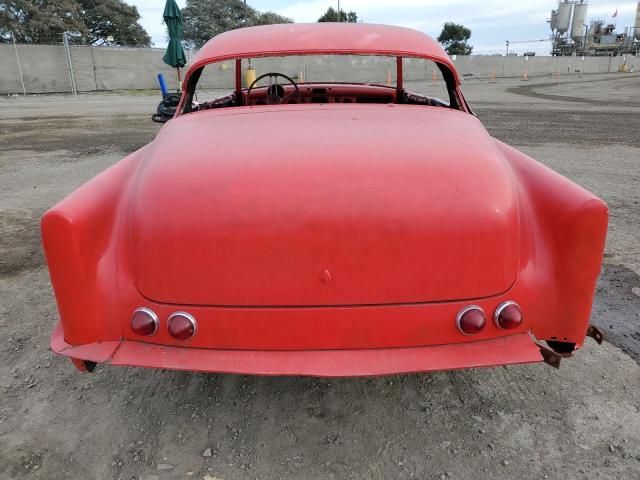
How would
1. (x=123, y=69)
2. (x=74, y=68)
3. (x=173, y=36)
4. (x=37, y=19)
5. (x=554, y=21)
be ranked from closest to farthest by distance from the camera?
(x=173, y=36) → (x=74, y=68) → (x=123, y=69) → (x=37, y=19) → (x=554, y=21)

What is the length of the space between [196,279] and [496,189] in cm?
125

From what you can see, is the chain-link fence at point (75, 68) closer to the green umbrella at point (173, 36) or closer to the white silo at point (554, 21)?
the green umbrella at point (173, 36)

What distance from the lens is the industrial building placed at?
62562 millimetres

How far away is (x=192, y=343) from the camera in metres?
1.90

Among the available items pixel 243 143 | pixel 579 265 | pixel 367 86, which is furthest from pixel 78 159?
pixel 579 265

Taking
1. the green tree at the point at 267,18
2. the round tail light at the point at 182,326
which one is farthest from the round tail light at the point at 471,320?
the green tree at the point at 267,18

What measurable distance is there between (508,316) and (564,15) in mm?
74622

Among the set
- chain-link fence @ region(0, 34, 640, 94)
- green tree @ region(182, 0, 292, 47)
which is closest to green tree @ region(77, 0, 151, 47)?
green tree @ region(182, 0, 292, 47)

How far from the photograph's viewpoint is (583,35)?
6281 centimetres

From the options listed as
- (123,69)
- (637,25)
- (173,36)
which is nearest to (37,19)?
(123,69)

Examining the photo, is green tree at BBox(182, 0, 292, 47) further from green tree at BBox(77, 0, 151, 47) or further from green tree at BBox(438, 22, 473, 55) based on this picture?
green tree at BBox(438, 22, 473, 55)

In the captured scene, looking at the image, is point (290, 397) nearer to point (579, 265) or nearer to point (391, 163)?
point (391, 163)

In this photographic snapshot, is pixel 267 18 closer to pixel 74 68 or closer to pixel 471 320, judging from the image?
pixel 74 68

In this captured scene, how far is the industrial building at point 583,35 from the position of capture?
205ft
